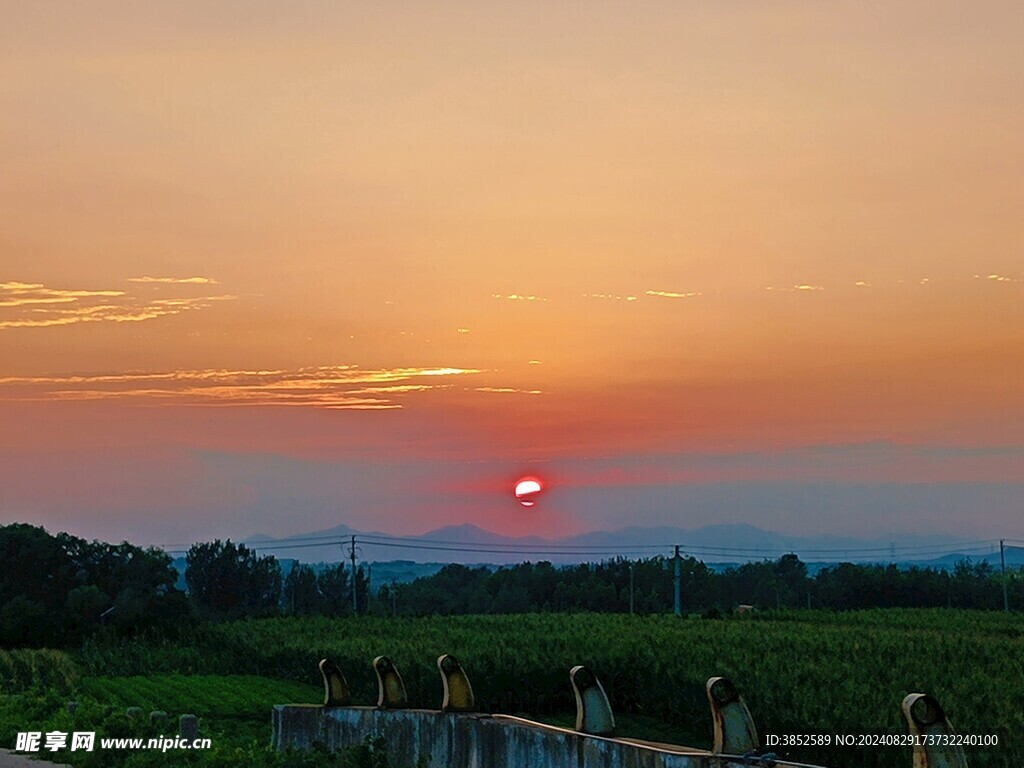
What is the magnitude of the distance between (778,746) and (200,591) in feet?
332

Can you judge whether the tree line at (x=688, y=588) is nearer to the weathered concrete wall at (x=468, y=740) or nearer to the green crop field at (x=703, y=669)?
the green crop field at (x=703, y=669)

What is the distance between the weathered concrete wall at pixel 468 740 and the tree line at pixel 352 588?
23.8m

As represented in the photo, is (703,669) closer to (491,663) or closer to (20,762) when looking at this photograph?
(491,663)

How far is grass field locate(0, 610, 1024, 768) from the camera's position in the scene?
17766 millimetres

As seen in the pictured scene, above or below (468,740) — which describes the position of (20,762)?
below

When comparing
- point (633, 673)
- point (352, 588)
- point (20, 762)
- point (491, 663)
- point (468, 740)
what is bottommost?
point (20, 762)

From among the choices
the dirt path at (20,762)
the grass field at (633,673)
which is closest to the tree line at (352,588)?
the grass field at (633,673)

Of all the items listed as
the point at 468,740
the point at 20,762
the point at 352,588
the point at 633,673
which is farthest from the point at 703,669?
the point at 352,588

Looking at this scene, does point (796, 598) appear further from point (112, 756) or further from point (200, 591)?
point (112, 756)

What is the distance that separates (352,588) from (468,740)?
70786mm

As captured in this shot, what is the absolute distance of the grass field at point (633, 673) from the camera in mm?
17766

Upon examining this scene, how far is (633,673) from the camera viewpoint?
24.4 meters

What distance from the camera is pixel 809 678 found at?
21281mm

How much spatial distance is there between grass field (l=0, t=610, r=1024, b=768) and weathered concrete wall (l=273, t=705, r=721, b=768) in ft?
7.68
